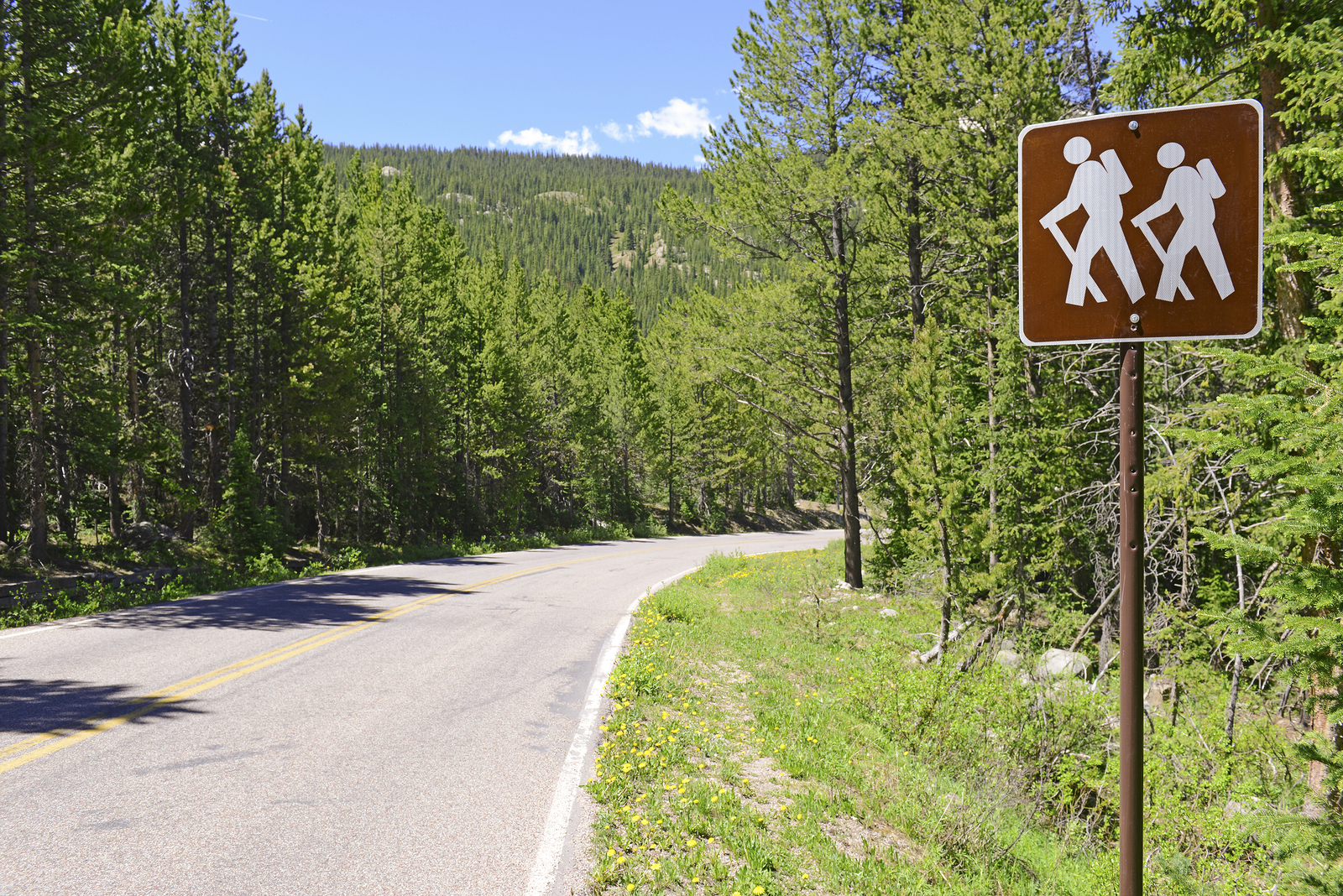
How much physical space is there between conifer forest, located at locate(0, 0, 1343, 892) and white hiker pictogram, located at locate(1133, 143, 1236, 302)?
6.24 ft

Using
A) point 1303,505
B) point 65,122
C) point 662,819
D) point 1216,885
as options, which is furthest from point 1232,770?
point 65,122

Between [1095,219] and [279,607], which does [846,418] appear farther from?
[1095,219]

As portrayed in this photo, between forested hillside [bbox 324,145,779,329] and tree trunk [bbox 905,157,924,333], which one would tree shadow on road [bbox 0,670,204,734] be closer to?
tree trunk [bbox 905,157,924,333]

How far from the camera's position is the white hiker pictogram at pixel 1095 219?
242cm

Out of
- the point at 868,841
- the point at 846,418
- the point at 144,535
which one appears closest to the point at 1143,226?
the point at 868,841

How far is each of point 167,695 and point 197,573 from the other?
1024 centimetres

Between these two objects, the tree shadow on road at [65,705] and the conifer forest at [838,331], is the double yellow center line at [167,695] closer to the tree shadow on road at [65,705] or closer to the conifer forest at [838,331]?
the tree shadow on road at [65,705]

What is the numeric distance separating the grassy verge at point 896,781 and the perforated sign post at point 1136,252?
2.52m

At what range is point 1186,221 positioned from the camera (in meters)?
2.35

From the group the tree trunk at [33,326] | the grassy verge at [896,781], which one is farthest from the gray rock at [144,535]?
the grassy verge at [896,781]

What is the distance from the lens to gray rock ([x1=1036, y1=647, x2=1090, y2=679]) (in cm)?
883

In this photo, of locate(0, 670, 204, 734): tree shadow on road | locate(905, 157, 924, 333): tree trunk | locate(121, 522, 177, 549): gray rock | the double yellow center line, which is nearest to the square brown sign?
the double yellow center line

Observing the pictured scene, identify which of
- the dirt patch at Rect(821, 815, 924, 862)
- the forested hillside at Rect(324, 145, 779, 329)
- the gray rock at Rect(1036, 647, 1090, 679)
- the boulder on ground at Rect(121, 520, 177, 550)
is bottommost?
the gray rock at Rect(1036, 647, 1090, 679)

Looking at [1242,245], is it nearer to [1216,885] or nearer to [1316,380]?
[1316,380]
